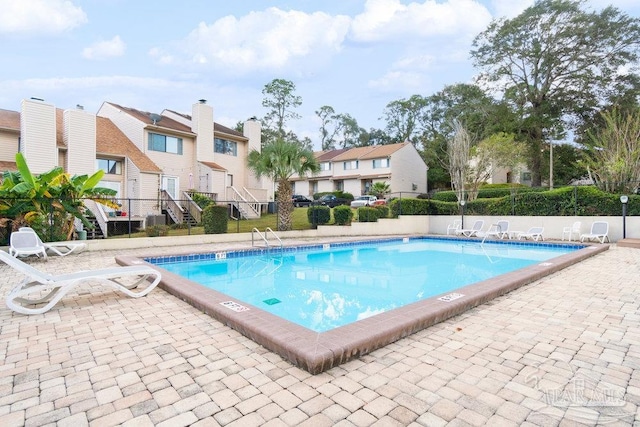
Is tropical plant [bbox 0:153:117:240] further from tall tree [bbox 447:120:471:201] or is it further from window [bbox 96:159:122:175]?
tall tree [bbox 447:120:471:201]

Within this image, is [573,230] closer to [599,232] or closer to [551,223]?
[599,232]

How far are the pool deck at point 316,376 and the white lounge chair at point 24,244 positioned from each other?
558 centimetres

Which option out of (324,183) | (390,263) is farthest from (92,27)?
(324,183)

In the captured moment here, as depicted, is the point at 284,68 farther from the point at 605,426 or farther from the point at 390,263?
the point at 605,426

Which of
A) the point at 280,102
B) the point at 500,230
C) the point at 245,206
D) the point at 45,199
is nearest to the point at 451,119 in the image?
the point at 280,102

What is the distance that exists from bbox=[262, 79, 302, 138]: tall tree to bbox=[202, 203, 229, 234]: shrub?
2301 centimetres

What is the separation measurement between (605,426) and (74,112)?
77.4ft

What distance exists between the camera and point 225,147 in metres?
27.4

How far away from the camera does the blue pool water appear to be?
7.00 m

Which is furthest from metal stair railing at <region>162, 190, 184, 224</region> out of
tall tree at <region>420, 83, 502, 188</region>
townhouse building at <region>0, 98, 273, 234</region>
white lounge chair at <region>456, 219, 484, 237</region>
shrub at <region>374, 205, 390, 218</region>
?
tall tree at <region>420, 83, 502, 188</region>

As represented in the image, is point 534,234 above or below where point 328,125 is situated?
below

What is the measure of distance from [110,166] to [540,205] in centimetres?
2403

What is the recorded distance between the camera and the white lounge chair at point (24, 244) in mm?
9609

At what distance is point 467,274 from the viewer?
1029 centimetres
